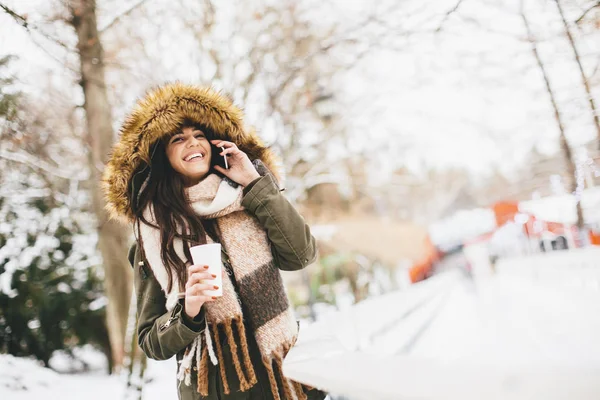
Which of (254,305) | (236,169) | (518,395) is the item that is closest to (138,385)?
(254,305)

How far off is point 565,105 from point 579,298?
1.03 metres

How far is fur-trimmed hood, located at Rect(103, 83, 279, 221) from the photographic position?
4.84ft

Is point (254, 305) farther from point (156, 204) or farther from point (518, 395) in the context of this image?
point (518, 395)

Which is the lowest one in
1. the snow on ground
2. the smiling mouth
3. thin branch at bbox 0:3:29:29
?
the snow on ground

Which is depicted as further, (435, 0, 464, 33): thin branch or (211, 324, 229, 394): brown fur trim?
(435, 0, 464, 33): thin branch

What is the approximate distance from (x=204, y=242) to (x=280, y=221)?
29 centimetres

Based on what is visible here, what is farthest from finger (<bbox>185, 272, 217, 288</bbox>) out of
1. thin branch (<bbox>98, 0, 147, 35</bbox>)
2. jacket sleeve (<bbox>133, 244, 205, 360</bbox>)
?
thin branch (<bbox>98, 0, 147, 35</bbox>)

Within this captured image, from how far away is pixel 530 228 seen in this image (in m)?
2.84

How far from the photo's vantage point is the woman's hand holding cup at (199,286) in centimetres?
104

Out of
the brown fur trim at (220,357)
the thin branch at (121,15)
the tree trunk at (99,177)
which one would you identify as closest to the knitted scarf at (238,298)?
the brown fur trim at (220,357)

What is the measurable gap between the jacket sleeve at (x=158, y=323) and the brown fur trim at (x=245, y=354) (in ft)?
0.45

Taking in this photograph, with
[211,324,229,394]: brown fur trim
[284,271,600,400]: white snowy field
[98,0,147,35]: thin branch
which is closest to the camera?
[284,271,600,400]: white snowy field

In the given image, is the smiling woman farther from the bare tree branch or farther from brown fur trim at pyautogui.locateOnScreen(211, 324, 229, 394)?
the bare tree branch

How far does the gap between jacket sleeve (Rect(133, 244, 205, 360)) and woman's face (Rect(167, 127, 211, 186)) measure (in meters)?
0.36
